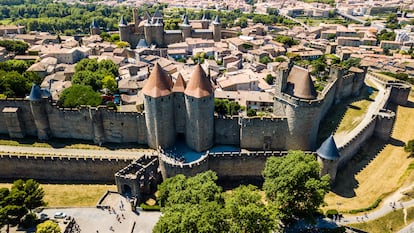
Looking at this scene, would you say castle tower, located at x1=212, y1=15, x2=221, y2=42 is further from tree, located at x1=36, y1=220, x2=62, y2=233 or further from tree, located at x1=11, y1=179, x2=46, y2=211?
tree, located at x1=36, y1=220, x2=62, y2=233

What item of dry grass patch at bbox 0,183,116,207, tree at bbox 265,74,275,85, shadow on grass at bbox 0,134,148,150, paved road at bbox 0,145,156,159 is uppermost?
tree at bbox 265,74,275,85

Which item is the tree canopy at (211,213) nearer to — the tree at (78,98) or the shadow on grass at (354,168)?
the shadow on grass at (354,168)

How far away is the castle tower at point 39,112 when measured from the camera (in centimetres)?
4991

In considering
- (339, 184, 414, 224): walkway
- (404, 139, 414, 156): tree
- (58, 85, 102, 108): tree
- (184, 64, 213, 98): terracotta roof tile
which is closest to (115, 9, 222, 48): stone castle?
(58, 85, 102, 108): tree

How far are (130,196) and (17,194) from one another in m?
13.0

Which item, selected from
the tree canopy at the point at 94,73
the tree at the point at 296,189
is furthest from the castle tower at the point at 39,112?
the tree at the point at 296,189

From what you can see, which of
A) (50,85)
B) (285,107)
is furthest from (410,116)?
(50,85)

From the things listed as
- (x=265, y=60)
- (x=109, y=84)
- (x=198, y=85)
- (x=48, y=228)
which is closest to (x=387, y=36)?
(x=265, y=60)

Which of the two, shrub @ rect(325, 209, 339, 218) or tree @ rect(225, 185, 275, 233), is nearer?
tree @ rect(225, 185, 275, 233)

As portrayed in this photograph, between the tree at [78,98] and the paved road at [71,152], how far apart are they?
891 centimetres

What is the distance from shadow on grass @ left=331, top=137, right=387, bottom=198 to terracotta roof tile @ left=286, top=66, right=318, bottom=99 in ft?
39.3

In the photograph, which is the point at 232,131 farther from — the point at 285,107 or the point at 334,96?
the point at 334,96

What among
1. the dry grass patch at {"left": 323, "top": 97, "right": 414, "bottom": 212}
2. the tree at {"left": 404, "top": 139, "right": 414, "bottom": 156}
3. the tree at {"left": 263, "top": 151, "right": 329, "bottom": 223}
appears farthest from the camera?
the tree at {"left": 404, "top": 139, "right": 414, "bottom": 156}

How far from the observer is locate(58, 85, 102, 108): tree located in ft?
182
